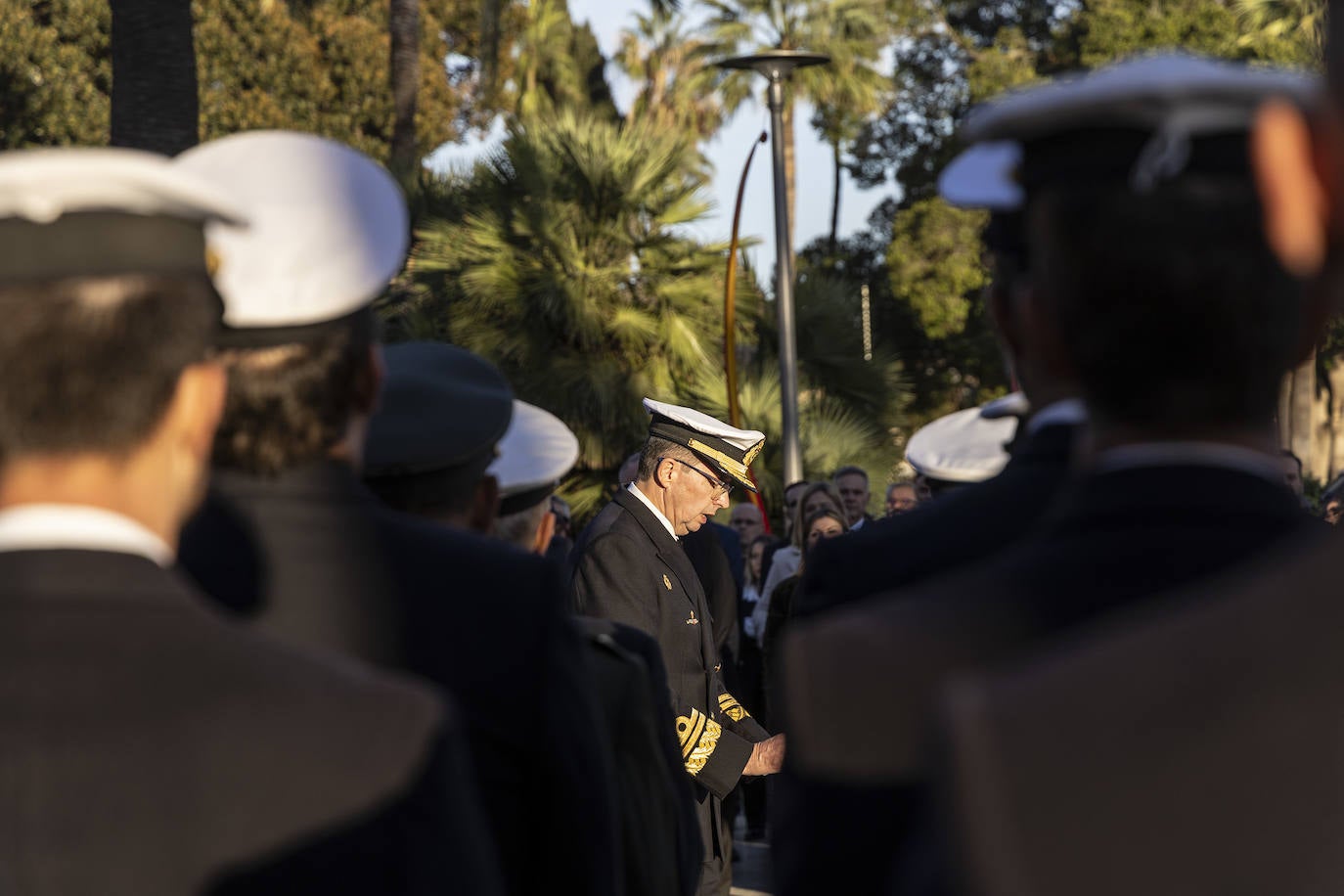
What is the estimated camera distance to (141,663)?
4.45 ft

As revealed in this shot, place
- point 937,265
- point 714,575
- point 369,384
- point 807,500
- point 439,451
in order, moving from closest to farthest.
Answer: point 369,384
point 439,451
point 714,575
point 807,500
point 937,265

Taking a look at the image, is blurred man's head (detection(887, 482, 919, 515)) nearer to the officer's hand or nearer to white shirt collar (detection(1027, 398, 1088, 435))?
the officer's hand

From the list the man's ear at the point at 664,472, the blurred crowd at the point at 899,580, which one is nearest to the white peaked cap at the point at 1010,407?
the blurred crowd at the point at 899,580

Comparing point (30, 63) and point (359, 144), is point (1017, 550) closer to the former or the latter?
point (30, 63)

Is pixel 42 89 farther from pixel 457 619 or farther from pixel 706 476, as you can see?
pixel 457 619

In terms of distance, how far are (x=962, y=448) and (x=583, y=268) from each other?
12.9m

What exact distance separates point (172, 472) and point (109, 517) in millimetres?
69

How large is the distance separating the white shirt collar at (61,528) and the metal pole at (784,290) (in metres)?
11.3

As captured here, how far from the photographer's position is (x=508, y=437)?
328 cm

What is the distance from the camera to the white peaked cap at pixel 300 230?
6.31 feet

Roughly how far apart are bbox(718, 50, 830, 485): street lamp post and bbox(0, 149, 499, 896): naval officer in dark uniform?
11.1 meters

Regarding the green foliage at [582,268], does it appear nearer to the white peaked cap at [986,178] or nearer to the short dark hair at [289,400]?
the short dark hair at [289,400]

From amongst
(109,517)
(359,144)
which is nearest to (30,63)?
(359,144)

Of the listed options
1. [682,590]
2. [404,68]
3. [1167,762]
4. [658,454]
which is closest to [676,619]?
[682,590]
